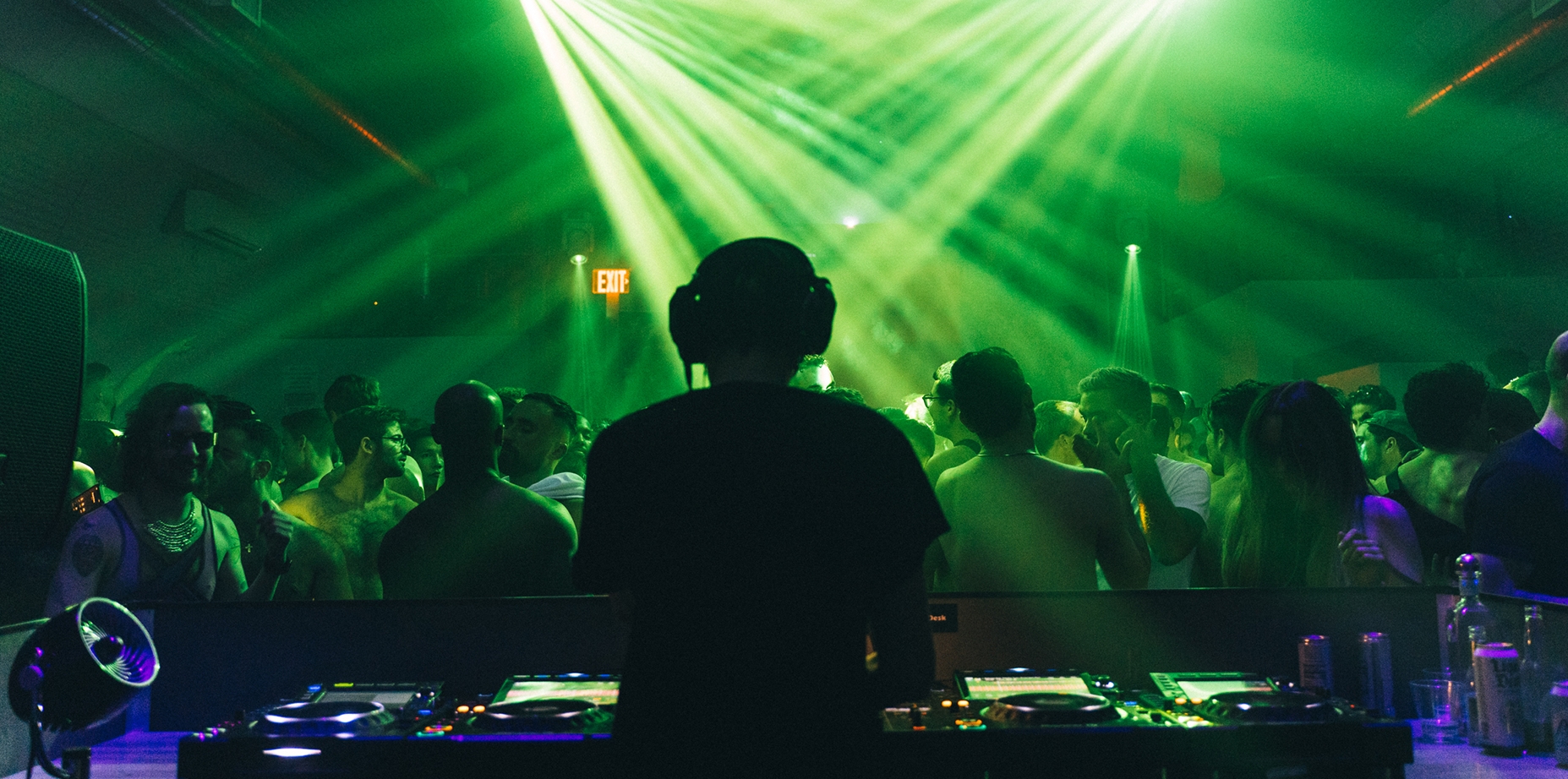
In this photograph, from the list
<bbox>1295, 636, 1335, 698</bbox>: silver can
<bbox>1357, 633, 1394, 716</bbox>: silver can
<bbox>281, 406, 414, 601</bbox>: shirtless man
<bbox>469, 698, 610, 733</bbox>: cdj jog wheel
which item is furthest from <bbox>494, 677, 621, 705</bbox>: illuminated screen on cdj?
<bbox>281, 406, 414, 601</bbox>: shirtless man

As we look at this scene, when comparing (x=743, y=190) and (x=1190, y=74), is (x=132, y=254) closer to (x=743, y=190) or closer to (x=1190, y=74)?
(x=743, y=190)

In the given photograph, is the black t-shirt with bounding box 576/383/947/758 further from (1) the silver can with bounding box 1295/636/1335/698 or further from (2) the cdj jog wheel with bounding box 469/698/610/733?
(1) the silver can with bounding box 1295/636/1335/698

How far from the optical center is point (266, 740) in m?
1.60

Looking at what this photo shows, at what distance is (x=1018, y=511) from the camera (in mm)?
2473

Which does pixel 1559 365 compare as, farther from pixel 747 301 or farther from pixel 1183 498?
pixel 747 301

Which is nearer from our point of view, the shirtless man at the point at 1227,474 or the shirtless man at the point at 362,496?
the shirtless man at the point at 1227,474

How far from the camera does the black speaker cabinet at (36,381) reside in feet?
5.21

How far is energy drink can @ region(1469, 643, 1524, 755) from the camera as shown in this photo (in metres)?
1.86

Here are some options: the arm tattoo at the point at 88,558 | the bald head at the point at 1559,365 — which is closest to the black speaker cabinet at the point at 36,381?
the arm tattoo at the point at 88,558

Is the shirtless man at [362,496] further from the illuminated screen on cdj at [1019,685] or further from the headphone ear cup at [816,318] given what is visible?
the headphone ear cup at [816,318]

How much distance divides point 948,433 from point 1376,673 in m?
2.15

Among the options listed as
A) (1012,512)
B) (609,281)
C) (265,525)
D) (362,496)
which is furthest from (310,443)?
(609,281)

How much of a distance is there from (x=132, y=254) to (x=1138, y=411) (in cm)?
590

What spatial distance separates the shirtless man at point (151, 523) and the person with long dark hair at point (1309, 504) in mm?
2162
